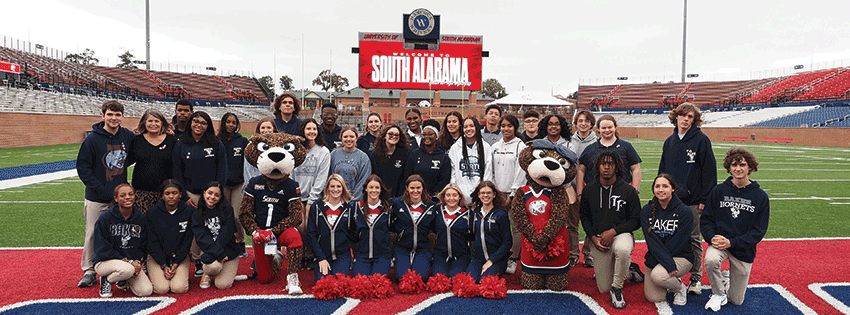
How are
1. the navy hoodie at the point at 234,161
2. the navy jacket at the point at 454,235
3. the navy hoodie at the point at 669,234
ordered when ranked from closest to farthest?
the navy hoodie at the point at 669,234 → the navy jacket at the point at 454,235 → the navy hoodie at the point at 234,161

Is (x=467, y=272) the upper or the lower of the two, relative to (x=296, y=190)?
lower

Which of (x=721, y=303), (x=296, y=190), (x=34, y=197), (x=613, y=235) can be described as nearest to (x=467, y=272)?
(x=613, y=235)

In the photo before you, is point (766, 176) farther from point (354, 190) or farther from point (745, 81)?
point (745, 81)

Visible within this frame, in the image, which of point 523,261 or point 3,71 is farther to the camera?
point 3,71

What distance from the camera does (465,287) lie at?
12.2 ft

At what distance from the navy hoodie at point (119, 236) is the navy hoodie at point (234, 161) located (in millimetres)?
1056

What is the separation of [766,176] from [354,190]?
11.5 m

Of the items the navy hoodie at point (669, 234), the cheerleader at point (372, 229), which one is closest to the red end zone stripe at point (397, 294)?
the navy hoodie at point (669, 234)

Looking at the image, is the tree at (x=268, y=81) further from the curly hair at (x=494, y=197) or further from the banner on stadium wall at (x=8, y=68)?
the curly hair at (x=494, y=197)

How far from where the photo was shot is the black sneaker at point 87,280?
3855mm

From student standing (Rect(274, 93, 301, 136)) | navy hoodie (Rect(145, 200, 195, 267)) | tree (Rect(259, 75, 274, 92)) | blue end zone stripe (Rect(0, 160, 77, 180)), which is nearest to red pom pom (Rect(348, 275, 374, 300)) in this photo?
navy hoodie (Rect(145, 200, 195, 267))

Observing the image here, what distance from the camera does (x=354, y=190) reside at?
4.64 m

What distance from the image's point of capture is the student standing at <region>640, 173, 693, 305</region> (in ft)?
11.6

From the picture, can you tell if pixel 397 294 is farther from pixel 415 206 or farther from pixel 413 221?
pixel 415 206
